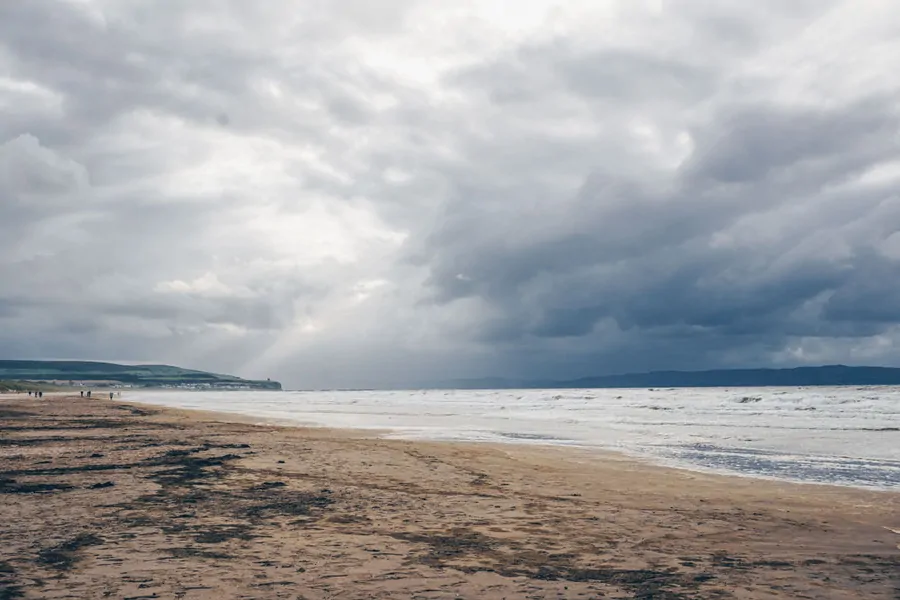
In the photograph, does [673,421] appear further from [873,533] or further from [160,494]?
[160,494]

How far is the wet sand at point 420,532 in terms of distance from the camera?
7918 millimetres

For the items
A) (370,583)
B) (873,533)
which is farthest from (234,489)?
(873,533)

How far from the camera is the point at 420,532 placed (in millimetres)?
10828

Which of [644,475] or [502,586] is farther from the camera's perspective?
[644,475]

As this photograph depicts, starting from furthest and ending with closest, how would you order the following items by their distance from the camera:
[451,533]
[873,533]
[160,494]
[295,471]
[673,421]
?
1. [673,421]
2. [295,471]
3. [160,494]
4. [873,533]
5. [451,533]

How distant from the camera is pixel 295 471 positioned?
17844mm

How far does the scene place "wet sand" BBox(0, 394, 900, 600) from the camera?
26.0 ft

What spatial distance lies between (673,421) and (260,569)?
150 feet

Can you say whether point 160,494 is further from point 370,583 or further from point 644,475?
point 644,475

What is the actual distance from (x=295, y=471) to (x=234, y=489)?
131 inches

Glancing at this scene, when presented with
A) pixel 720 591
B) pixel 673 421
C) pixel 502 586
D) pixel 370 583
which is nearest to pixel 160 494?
pixel 370 583

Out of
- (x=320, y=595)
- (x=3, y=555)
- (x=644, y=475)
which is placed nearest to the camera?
(x=320, y=595)

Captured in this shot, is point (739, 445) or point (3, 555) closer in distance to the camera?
point (3, 555)

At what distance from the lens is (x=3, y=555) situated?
8594 mm
